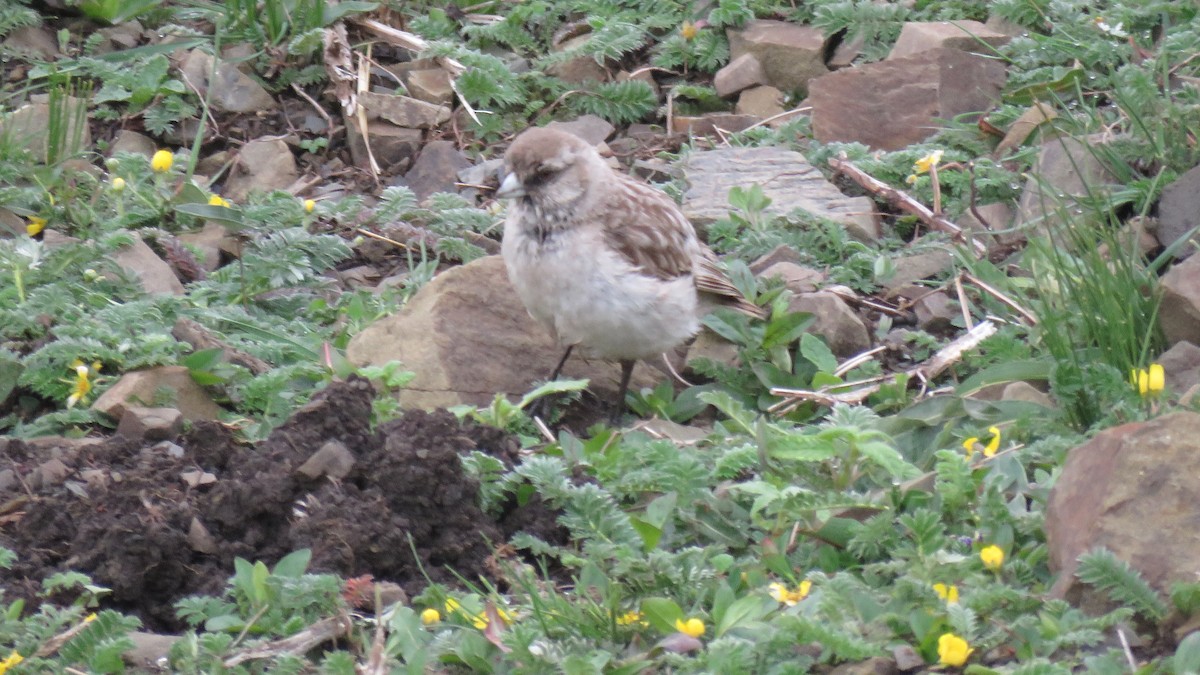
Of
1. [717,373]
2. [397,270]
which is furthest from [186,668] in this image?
[397,270]

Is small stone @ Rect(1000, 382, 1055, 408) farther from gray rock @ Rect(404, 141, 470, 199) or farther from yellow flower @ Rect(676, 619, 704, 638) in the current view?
gray rock @ Rect(404, 141, 470, 199)

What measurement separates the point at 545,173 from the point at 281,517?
2.15 metres

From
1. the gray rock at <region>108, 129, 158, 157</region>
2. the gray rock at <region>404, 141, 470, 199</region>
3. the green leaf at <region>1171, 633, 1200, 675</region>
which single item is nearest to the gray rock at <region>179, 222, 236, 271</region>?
the gray rock at <region>108, 129, 158, 157</region>

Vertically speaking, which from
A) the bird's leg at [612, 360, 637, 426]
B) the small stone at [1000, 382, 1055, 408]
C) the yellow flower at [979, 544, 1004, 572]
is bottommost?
the bird's leg at [612, 360, 637, 426]

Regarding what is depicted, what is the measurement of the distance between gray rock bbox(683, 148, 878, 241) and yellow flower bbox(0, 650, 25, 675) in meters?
3.99

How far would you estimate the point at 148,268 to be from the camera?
6.30 m

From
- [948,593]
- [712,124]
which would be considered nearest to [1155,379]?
[948,593]

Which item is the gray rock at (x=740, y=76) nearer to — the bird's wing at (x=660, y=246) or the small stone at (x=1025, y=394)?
the bird's wing at (x=660, y=246)

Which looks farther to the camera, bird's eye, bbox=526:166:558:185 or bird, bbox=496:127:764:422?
bird's eye, bbox=526:166:558:185

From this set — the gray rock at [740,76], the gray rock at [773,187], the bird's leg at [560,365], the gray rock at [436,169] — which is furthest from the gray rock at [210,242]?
the gray rock at [740,76]

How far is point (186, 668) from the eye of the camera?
3652 millimetres

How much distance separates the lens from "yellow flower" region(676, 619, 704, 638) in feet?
11.4

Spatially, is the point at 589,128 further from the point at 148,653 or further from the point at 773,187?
the point at 148,653

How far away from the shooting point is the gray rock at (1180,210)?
223 inches
